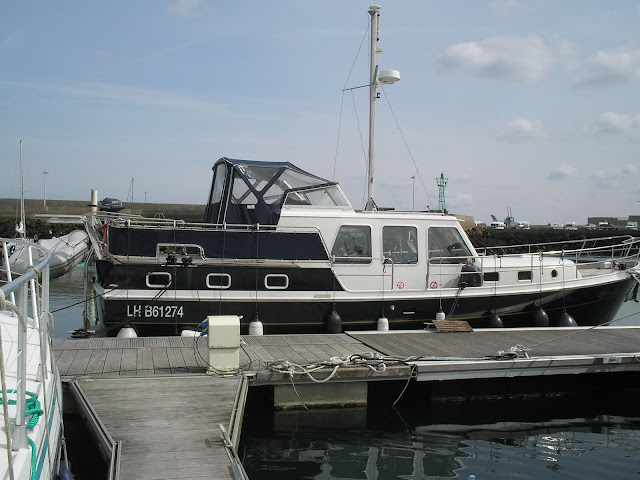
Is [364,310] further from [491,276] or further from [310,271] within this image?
[491,276]

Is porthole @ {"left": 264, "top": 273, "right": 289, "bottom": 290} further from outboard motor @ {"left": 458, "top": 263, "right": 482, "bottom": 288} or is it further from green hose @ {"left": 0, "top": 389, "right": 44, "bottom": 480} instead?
green hose @ {"left": 0, "top": 389, "right": 44, "bottom": 480}

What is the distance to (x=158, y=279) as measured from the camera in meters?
10.3

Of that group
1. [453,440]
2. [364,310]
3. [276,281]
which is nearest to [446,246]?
[364,310]

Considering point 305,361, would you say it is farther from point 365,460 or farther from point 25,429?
point 25,429

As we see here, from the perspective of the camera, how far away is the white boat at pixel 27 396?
3421 millimetres

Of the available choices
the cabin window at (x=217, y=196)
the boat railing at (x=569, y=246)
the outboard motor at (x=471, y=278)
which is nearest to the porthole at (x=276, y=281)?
the cabin window at (x=217, y=196)

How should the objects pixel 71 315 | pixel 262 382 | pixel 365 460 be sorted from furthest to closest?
pixel 71 315 → pixel 262 382 → pixel 365 460

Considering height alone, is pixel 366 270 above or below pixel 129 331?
above

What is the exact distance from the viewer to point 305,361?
28.1 ft

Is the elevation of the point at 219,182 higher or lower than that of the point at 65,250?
higher

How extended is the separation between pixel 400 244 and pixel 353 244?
985 mm

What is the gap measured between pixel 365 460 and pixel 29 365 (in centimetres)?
409

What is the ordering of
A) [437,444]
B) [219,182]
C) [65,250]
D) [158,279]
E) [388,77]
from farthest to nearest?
1. [65,250]
2. [388,77]
3. [219,182]
4. [158,279]
5. [437,444]

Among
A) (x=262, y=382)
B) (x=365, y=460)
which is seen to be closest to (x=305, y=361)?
(x=262, y=382)
